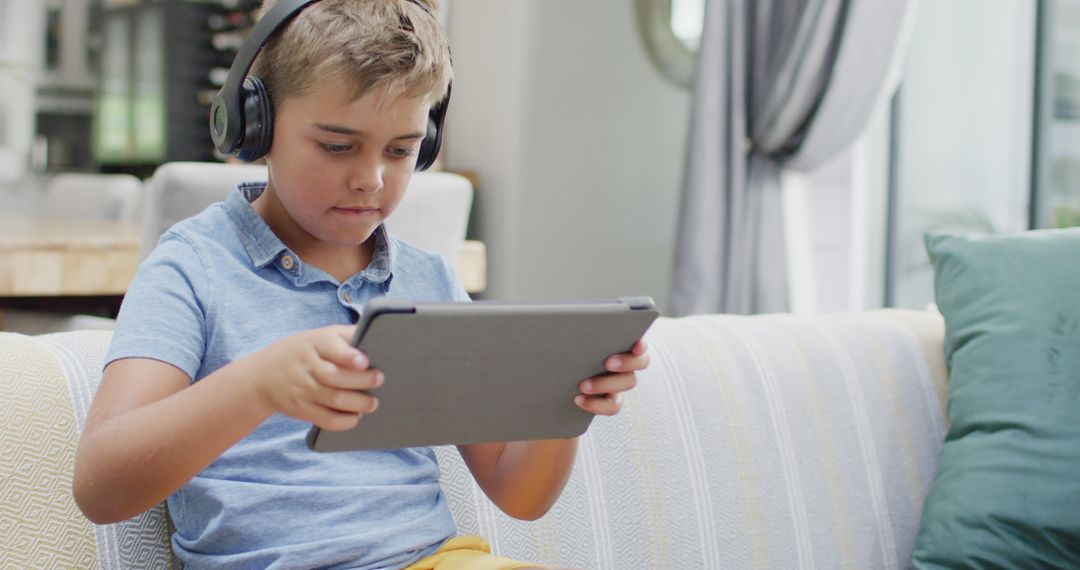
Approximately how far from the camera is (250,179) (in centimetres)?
164

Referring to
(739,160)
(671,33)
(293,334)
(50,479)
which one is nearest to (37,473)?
(50,479)

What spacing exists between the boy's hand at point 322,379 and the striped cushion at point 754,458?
458mm

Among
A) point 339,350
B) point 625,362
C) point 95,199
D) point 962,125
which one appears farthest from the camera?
point 95,199

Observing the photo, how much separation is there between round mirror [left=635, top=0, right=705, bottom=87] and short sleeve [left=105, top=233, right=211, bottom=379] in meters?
3.35

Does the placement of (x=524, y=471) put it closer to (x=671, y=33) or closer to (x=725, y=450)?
(x=725, y=450)

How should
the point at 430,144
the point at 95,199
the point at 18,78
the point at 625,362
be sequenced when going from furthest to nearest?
the point at 18,78
the point at 95,199
the point at 430,144
the point at 625,362

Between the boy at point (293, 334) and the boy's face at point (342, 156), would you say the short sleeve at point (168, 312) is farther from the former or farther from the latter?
the boy's face at point (342, 156)

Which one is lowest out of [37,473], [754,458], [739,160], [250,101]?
[754,458]

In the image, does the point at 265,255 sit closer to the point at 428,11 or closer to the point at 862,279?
the point at 428,11

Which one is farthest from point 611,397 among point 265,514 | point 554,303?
point 265,514

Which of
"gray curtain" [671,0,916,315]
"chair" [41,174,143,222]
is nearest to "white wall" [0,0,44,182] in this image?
"chair" [41,174,143,222]

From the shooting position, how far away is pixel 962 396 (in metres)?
1.44

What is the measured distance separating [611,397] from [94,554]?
48 cm

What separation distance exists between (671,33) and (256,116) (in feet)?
11.0
